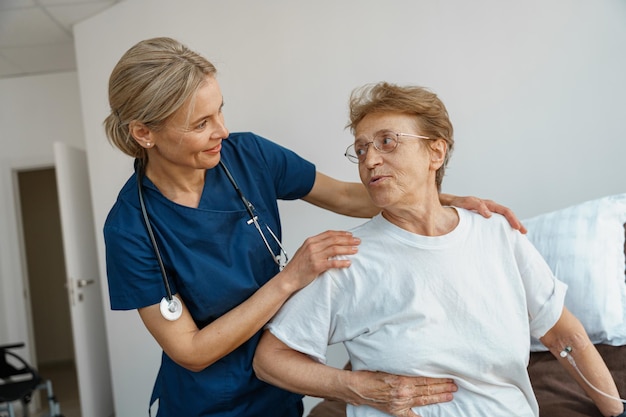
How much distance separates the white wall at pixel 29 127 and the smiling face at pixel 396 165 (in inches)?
152

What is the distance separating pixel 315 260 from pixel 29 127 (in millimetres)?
4152

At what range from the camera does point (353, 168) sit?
2.53 metres

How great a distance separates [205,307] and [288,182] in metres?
0.43

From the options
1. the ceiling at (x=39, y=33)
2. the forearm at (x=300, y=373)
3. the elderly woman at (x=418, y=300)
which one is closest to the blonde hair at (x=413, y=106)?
the elderly woman at (x=418, y=300)

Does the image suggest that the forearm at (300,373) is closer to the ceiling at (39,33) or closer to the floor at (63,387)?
the ceiling at (39,33)

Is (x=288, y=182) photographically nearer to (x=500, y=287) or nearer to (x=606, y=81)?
(x=500, y=287)

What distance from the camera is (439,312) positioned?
4.03 ft

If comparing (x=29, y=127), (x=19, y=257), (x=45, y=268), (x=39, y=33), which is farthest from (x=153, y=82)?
(x=45, y=268)

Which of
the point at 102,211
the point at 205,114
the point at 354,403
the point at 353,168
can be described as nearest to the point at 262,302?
the point at 354,403

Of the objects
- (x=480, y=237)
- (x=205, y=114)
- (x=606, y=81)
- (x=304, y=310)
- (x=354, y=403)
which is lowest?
(x=354, y=403)

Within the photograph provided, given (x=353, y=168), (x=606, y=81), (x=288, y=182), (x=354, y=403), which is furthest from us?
(x=353, y=168)

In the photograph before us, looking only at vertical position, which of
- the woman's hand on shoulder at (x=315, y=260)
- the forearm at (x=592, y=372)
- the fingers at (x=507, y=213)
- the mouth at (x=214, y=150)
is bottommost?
the forearm at (x=592, y=372)

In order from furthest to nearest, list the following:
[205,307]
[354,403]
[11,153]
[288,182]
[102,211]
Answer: [11,153], [102,211], [288,182], [205,307], [354,403]

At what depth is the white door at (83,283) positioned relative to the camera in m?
3.38
